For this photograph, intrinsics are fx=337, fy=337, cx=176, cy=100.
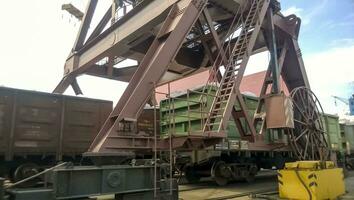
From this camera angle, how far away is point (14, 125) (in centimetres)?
Answer: 957

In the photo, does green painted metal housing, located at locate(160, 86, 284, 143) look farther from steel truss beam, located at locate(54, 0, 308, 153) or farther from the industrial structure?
steel truss beam, located at locate(54, 0, 308, 153)

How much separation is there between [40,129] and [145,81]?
447 cm

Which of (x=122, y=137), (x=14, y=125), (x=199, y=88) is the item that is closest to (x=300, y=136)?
(x=199, y=88)

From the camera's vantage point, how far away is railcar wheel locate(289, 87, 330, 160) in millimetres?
11930

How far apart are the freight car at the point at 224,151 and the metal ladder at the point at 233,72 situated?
77 cm

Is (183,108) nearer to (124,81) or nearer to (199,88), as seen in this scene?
(199,88)

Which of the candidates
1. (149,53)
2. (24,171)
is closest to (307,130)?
(149,53)

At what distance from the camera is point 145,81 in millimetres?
7426

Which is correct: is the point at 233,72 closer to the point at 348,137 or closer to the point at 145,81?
the point at 145,81

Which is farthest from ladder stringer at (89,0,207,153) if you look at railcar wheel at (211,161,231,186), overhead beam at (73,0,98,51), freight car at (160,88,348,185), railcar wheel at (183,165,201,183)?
railcar wheel at (183,165,201,183)

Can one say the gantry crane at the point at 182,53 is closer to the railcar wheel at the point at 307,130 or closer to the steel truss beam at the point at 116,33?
the steel truss beam at the point at 116,33

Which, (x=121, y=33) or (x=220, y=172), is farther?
(x=220, y=172)

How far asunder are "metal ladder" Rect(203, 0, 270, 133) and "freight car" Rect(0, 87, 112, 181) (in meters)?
4.47

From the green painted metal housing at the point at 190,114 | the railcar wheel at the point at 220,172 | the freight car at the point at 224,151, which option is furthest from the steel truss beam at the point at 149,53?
the railcar wheel at the point at 220,172
